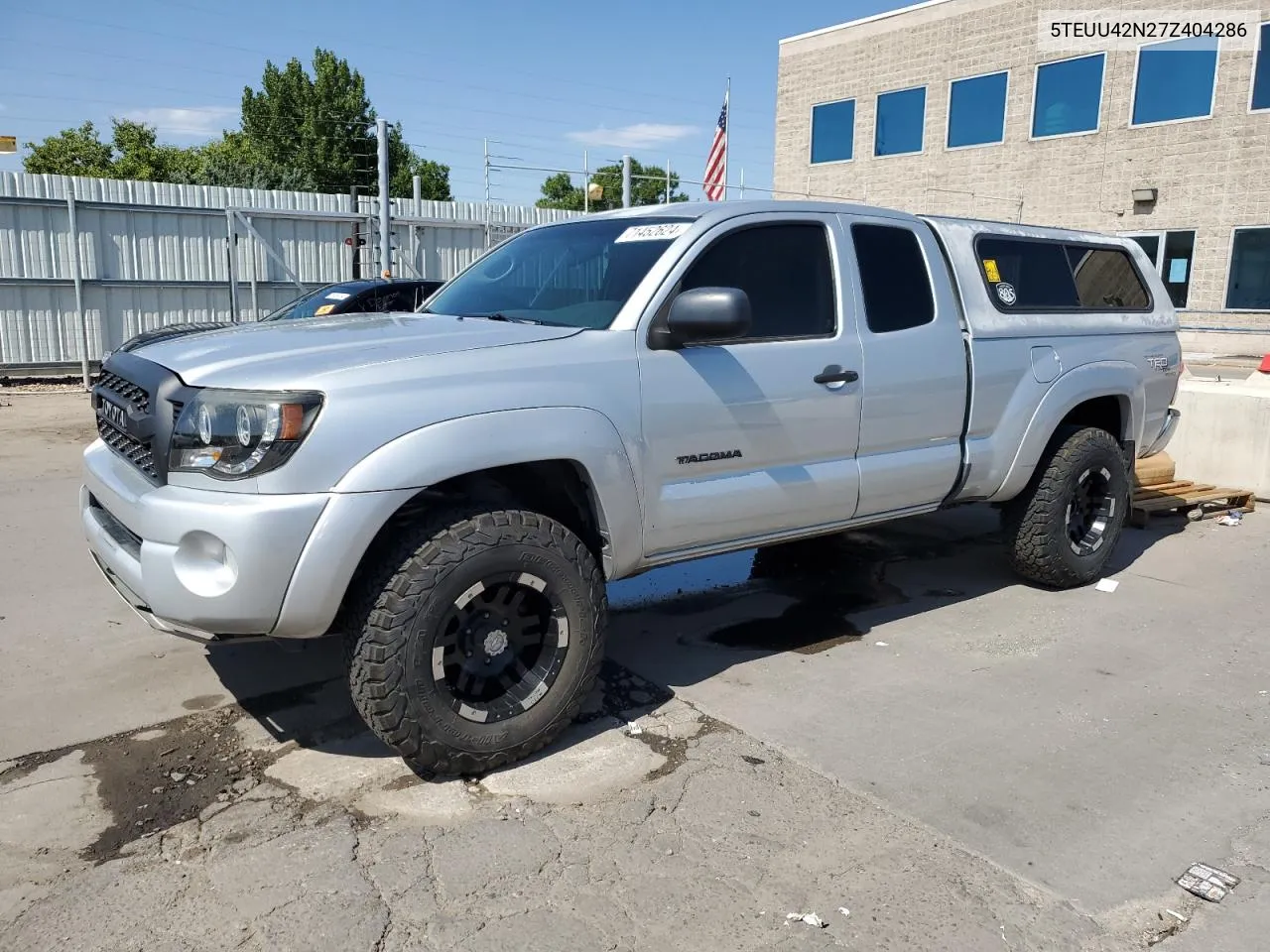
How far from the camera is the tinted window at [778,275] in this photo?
13.2ft

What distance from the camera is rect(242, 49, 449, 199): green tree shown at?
50156 mm

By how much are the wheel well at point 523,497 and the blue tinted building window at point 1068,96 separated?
20.9 meters

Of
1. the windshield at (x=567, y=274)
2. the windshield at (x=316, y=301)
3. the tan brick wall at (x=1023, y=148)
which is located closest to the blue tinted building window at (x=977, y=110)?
the tan brick wall at (x=1023, y=148)

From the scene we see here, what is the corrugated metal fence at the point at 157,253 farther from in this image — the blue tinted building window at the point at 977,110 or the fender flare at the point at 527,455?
the fender flare at the point at 527,455

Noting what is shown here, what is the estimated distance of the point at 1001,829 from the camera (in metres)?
3.13

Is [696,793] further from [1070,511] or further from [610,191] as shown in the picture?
[610,191]

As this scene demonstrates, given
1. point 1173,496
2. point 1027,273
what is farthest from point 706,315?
point 1173,496

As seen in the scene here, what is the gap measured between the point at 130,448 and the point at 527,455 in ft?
4.57

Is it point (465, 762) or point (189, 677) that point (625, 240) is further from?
point (189, 677)

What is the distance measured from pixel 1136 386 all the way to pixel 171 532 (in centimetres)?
510

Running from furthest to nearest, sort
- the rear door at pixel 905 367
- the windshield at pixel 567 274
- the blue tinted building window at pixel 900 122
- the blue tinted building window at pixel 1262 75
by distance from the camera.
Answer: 1. the blue tinted building window at pixel 900 122
2. the blue tinted building window at pixel 1262 75
3. the rear door at pixel 905 367
4. the windshield at pixel 567 274

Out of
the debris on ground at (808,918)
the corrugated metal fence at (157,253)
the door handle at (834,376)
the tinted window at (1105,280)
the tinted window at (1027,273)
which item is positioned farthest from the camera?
the corrugated metal fence at (157,253)

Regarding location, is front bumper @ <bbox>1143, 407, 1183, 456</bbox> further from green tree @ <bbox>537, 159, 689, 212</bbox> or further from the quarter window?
green tree @ <bbox>537, 159, 689, 212</bbox>

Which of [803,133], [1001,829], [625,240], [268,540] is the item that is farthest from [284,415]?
[803,133]
